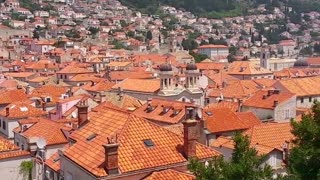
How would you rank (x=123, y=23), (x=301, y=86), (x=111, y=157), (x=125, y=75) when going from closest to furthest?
(x=111, y=157)
(x=301, y=86)
(x=125, y=75)
(x=123, y=23)

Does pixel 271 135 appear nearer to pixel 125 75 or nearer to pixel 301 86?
pixel 301 86

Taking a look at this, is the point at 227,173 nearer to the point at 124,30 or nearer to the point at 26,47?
the point at 26,47

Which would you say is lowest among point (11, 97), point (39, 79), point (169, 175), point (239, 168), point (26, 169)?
point (39, 79)

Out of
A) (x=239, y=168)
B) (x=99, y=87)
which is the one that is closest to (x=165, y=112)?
(x=99, y=87)

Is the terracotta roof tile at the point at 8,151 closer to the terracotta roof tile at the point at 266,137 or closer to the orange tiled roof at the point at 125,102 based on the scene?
the terracotta roof tile at the point at 266,137

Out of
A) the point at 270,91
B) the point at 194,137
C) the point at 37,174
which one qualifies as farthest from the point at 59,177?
the point at 270,91

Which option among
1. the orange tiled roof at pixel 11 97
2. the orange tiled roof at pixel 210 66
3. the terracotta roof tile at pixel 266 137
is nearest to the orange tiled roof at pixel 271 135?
the terracotta roof tile at pixel 266 137
